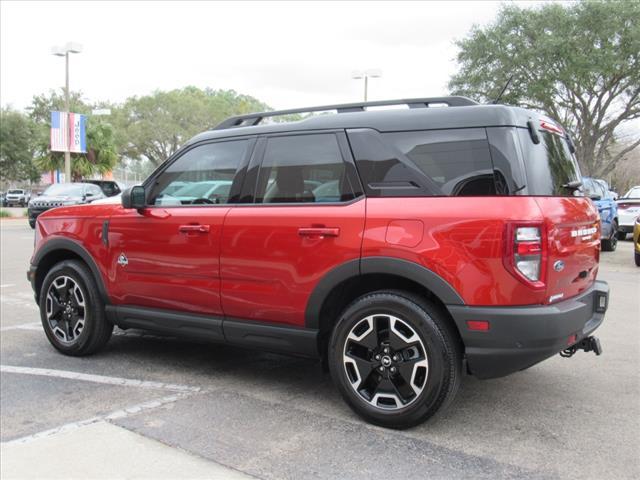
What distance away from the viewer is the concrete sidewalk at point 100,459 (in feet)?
10.0

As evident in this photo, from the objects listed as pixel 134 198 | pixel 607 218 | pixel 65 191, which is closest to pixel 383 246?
pixel 134 198

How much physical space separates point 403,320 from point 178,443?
4.77 ft

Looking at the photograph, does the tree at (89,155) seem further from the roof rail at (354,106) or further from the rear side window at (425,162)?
the rear side window at (425,162)

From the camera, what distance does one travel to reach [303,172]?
13.3 ft

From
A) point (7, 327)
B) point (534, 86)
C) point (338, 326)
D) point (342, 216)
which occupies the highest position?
point (534, 86)

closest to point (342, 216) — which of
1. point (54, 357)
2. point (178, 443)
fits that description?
point (178, 443)

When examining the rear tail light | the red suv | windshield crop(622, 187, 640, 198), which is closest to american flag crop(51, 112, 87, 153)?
windshield crop(622, 187, 640, 198)

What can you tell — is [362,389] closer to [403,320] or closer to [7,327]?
[403,320]

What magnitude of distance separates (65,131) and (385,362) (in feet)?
86.6

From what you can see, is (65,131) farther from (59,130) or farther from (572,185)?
(572,185)

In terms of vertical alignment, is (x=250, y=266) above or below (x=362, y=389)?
above

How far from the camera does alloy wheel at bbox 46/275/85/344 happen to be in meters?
5.18

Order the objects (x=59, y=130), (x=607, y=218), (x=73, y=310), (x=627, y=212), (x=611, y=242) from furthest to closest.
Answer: (x=59, y=130)
(x=627, y=212)
(x=611, y=242)
(x=607, y=218)
(x=73, y=310)

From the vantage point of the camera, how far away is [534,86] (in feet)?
90.5
